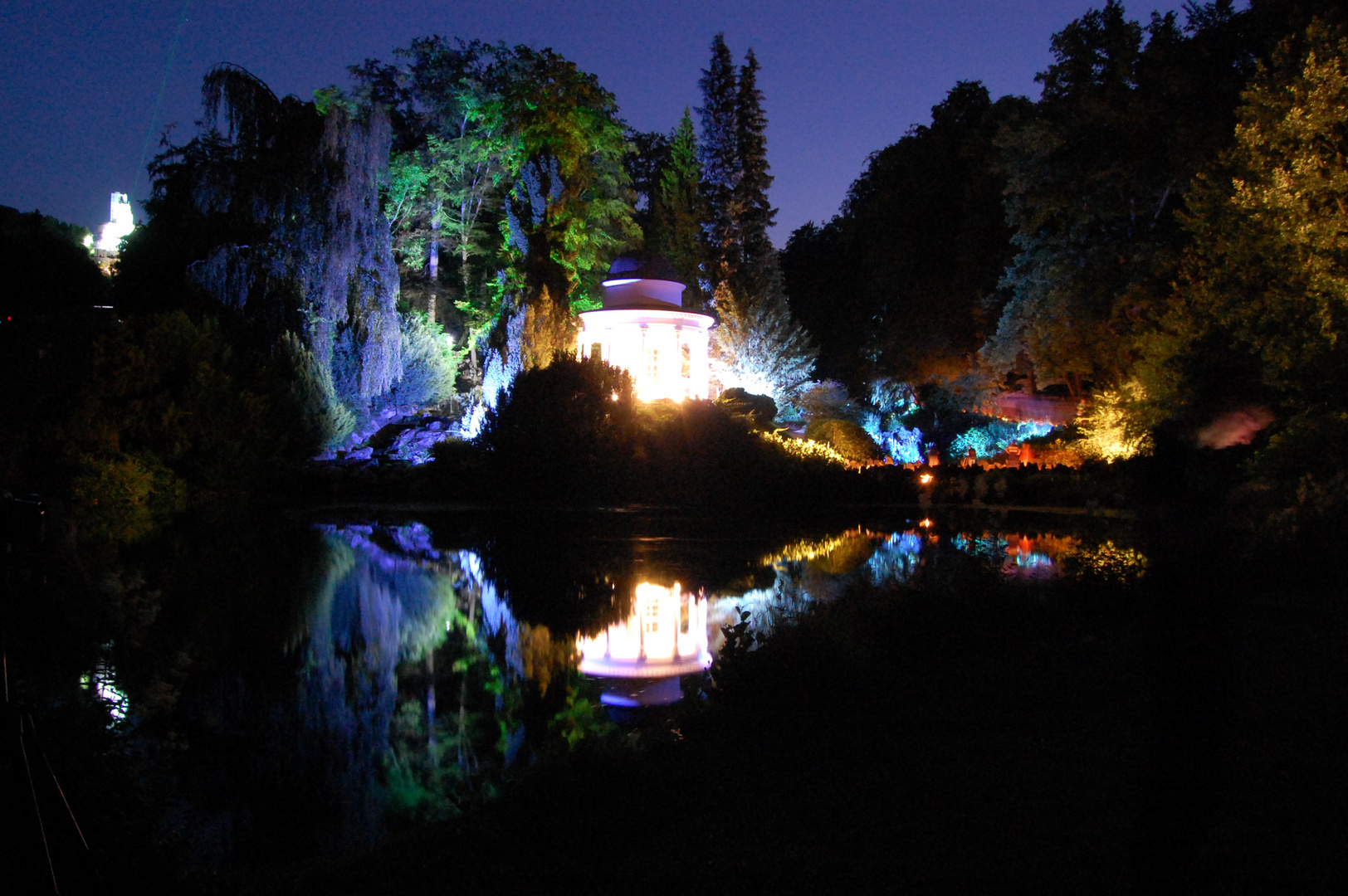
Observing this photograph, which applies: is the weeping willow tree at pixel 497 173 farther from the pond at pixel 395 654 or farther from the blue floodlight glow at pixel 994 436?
the pond at pixel 395 654

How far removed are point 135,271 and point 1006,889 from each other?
35983 mm

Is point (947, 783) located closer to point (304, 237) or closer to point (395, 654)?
point (395, 654)

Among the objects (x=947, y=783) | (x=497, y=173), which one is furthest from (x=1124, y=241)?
(x=947, y=783)

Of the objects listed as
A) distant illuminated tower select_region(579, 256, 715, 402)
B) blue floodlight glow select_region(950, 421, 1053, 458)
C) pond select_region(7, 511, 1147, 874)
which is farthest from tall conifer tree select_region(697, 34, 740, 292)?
pond select_region(7, 511, 1147, 874)

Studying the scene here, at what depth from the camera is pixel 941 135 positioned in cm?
3769

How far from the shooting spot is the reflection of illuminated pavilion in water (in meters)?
7.41

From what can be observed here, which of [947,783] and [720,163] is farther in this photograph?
[720,163]

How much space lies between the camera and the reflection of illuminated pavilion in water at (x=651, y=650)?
7.41m

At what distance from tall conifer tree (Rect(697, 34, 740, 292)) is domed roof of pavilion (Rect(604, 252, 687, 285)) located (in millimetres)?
4902

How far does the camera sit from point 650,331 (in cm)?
2908

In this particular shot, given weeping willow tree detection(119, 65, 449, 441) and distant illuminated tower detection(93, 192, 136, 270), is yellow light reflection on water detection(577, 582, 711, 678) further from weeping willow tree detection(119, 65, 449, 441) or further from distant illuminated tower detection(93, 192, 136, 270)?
distant illuminated tower detection(93, 192, 136, 270)

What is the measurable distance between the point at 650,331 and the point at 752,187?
9915 mm

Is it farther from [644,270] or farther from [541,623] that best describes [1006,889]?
[644,270]

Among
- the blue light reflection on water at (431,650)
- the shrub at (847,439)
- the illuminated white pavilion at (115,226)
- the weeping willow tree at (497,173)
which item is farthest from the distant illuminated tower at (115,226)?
the blue light reflection on water at (431,650)
